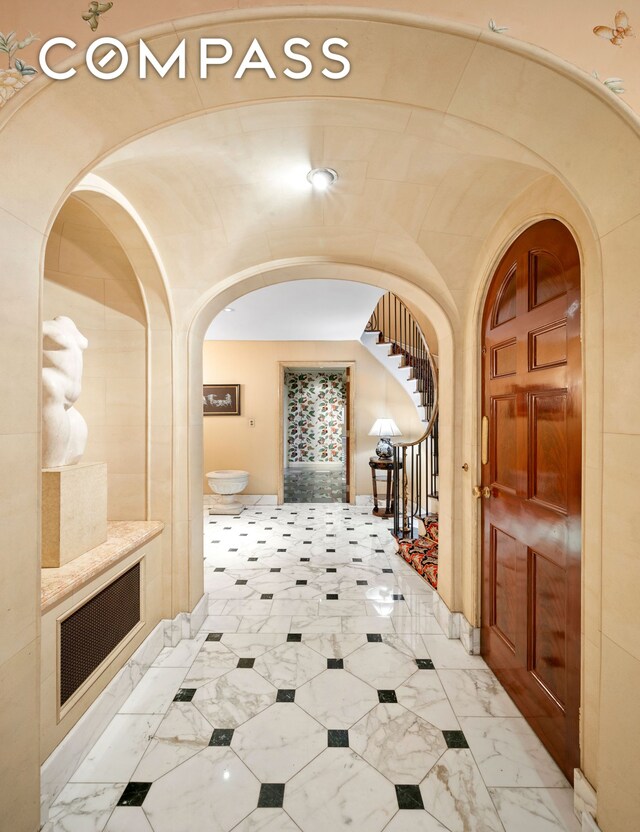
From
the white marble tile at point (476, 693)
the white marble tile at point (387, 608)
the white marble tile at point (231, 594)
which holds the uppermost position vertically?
the white marble tile at point (476, 693)

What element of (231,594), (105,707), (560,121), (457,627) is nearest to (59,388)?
(105,707)

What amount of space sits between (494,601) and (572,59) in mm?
2297

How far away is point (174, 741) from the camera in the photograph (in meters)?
1.65

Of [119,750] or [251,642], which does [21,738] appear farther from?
[251,642]

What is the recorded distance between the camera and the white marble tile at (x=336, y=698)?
70.6 inches

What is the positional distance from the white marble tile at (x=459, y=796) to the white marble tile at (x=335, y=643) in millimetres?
835

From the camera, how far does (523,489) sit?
182 centimetres

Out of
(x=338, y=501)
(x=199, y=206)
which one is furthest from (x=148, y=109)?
(x=338, y=501)

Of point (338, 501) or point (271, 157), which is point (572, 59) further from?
point (338, 501)

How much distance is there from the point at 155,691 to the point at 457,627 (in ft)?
5.93

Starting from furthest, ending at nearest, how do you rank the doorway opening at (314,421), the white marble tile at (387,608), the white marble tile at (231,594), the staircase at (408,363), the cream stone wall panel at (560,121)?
the doorway opening at (314,421) → the staircase at (408,363) → the white marble tile at (231,594) → the white marble tile at (387,608) → the cream stone wall panel at (560,121)

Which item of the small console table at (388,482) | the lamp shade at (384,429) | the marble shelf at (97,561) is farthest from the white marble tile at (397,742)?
the lamp shade at (384,429)

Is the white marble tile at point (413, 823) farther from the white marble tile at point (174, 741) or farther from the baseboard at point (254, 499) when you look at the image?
the baseboard at point (254, 499)

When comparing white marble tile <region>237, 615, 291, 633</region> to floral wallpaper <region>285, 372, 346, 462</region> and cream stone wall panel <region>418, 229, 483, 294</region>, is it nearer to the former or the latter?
cream stone wall panel <region>418, 229, 483, 294</region>
